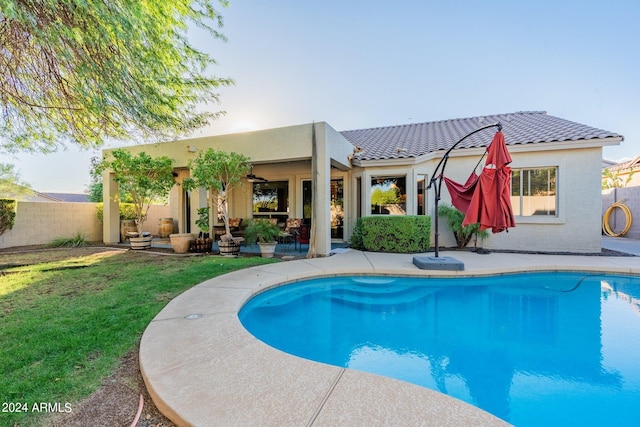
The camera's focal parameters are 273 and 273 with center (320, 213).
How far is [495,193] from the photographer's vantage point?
6207 millimetres

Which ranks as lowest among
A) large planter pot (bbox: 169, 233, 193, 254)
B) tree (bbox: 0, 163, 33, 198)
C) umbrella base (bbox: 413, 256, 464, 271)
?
umbrella base (bbox: 413, 256, 464, 271)

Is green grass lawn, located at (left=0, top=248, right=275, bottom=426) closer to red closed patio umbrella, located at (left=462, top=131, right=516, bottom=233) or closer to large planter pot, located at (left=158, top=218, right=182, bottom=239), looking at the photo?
large planter pot, located at (left=158, top=218, right=182, bottom=239)

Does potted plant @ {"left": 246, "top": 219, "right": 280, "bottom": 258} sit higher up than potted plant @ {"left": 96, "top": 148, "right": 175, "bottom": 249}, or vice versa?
potted plant @ {"left": 96, "top": 148, "right": 175, "bottom": 249}

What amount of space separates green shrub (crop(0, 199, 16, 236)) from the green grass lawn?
255 centimetres

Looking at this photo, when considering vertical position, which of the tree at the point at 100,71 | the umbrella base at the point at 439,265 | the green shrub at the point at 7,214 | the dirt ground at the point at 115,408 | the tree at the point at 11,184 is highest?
the tree at the point at 100,71

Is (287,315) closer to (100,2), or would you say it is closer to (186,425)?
(186,425)

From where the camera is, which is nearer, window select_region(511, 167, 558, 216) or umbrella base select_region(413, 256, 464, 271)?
umbrella base select_region(413, 256, 464, 271)

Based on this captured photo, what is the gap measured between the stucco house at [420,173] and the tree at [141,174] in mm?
901

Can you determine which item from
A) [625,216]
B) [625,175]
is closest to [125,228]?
[625,216]

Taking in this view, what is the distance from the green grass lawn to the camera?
2.30 metres

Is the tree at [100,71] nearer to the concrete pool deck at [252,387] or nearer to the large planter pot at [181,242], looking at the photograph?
the large planter pot at [181,242]

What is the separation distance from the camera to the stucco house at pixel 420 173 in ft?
28.7

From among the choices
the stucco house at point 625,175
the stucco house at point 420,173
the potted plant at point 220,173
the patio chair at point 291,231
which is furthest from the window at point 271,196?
the stucco house at point 625,175

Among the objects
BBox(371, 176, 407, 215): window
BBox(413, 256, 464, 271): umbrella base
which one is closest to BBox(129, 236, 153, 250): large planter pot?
BBox(371, 176, 407, 215): window
